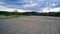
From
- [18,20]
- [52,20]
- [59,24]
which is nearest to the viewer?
[59,24]

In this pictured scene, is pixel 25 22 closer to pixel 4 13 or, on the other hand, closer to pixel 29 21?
pixel 29 21

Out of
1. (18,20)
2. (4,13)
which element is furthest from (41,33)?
(18,20)

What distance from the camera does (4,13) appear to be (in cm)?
265

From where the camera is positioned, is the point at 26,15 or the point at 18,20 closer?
the point at 26,15

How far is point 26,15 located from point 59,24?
88 centimetres

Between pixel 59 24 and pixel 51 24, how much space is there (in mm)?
213

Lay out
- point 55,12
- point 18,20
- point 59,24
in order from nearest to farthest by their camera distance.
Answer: point 55,12
point 59,24
point 18,20

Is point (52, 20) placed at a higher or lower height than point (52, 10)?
lower

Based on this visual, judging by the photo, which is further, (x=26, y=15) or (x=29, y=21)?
(x=29, y=21)

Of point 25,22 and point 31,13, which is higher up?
point 31,13

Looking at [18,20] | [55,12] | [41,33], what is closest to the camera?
[41,33]

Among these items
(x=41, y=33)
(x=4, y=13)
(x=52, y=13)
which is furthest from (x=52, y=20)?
(x=4, y=13)

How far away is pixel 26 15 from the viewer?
266 centimetres

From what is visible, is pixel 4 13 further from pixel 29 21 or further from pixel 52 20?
pixel 52 20
